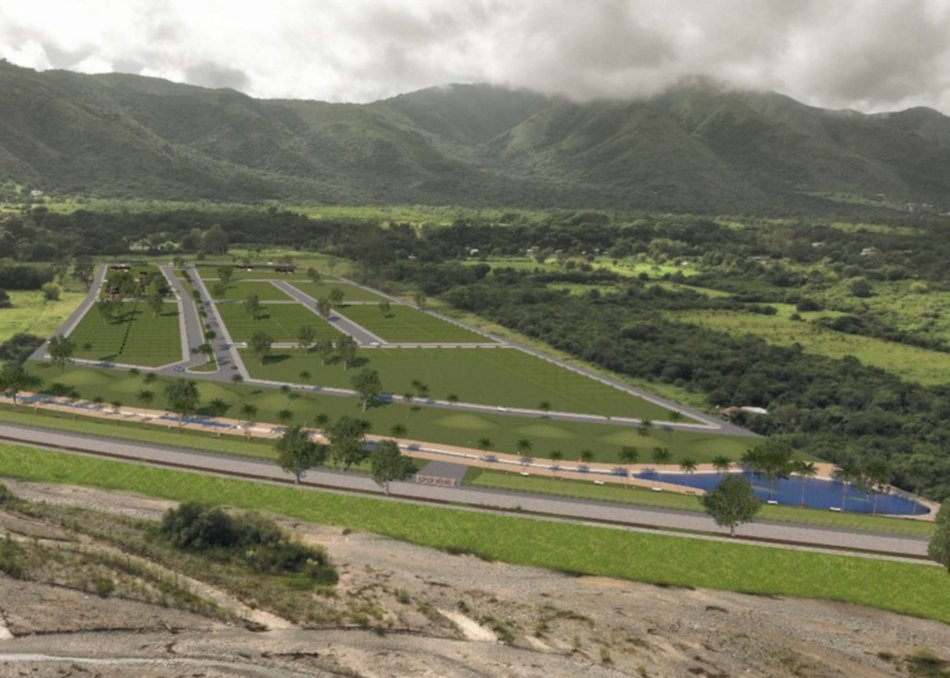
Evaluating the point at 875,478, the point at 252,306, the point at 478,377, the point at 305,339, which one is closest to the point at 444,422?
the point at 478,377

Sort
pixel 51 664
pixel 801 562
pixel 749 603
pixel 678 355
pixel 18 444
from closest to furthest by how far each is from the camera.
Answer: pixel 51 664
pixel 749 603
pixel 801 562
pixel 18 444
pixel 678 355

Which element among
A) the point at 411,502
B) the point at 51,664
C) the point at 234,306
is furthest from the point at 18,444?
the point at 234,306

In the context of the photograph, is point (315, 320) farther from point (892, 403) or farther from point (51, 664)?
point (51, 664)

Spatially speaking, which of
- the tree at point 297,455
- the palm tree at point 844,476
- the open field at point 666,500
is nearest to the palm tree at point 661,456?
the open field at point 666,500

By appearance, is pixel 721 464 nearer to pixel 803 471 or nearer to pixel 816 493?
pixel 803 471

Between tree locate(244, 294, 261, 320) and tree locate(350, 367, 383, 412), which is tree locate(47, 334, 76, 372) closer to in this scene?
tree locate(350, 367, 383, 412)

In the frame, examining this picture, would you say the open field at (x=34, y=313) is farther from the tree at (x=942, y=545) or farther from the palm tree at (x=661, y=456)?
the tree at (x=942, y=545)
